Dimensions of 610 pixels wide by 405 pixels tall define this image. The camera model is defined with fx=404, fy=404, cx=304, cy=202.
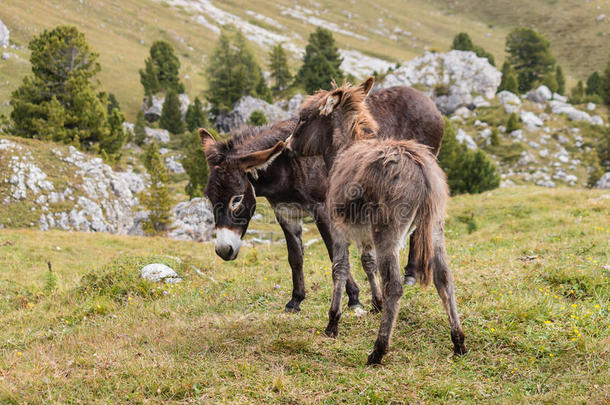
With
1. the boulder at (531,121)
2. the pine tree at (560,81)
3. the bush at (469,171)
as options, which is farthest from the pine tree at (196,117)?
the pine tree at (560,81)

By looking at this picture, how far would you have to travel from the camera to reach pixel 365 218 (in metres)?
4.68

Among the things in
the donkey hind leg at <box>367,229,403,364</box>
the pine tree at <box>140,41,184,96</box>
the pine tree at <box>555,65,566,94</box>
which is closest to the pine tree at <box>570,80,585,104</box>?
the pine tree at <box>555,65,566,94</box>

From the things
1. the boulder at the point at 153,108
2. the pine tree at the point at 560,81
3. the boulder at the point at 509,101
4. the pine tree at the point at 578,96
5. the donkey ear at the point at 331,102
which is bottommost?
the boulder at the point at 153,108

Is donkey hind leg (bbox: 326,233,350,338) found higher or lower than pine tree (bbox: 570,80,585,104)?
lower

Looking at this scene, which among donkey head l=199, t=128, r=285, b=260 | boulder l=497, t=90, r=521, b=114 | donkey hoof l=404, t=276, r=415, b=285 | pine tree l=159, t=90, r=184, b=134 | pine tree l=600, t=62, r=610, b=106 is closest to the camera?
donkey head l=199, t=128, r=285, b=260

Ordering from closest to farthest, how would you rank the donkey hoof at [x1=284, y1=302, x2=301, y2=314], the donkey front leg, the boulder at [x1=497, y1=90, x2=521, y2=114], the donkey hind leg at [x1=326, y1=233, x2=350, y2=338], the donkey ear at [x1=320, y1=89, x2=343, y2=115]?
the donkey hind leg at [x1=326, y1=233, x2=350, y2=338]
the donkey ear at [x1=320, y1=89, x2=343, y2=115]
the donkey hoof at [x1=284, y1=302, x2=301, y2=314]
the donkey front leg
the boulder at [x1=497, y1=90, x2=521, y2=114]

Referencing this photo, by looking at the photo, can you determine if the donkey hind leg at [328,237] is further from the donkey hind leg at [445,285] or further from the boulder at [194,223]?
the boulder at [194,223]

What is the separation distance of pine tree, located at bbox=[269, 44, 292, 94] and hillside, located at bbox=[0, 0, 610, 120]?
24515 millimetres

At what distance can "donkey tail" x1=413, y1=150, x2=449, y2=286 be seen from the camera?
4.35 m

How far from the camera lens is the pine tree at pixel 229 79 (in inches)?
2475

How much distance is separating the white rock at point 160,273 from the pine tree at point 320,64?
179 feet

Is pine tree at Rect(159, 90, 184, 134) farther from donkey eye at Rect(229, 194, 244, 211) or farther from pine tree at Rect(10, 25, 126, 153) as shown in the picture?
donkey eye at Rect(229, 194, 244, 211)

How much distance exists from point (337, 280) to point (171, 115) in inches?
2503

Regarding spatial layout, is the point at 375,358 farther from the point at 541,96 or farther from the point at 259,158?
the point at 541,96
